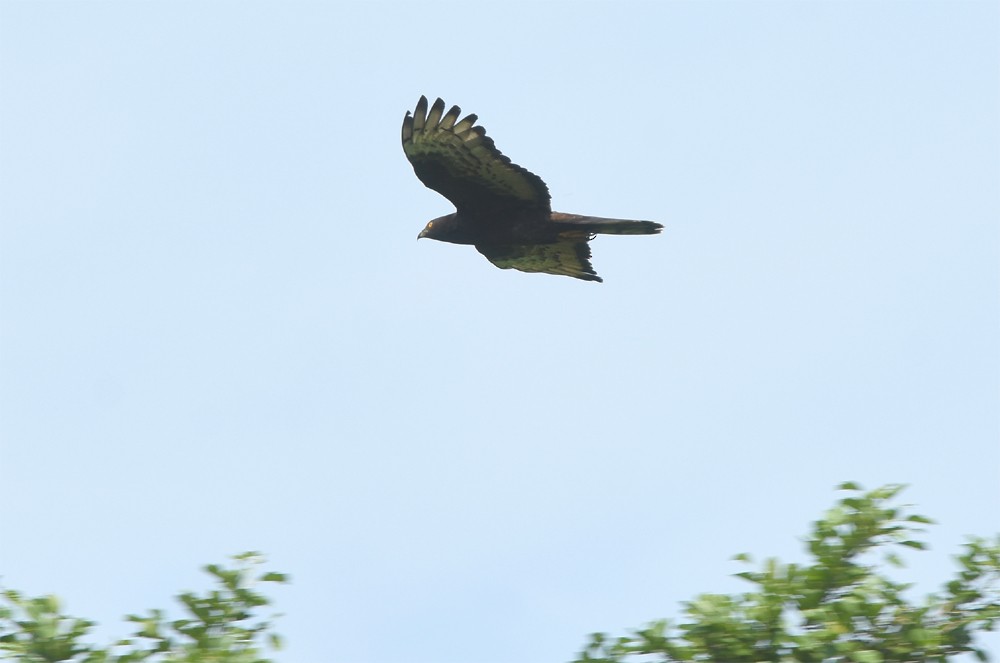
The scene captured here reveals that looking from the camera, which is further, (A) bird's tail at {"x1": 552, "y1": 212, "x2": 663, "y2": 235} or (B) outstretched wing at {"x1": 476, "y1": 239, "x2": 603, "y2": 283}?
(B) outstretched wing at {"x1": 476, "y1": 239, "x2": 603, "y2": 283}

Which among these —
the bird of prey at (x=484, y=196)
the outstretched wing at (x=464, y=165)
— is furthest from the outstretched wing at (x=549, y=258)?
the outstretched wing at (x=464, y=165)

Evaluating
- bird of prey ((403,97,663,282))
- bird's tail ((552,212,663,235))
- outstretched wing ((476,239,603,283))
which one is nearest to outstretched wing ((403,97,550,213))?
bird of prey ((403,97,663,282))

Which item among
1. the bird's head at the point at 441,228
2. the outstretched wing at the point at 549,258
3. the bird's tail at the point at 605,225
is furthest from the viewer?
the outstretched wing at the point at 549,258

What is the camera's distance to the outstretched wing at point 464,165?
1162cm

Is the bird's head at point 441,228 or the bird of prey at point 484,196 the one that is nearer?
the bird of prey at point 484,196

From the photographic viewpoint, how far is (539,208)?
1216 centimetres

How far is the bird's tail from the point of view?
452 inches

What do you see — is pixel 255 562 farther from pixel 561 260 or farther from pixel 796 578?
pixel 561 260

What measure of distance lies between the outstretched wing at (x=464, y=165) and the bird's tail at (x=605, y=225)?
0.24 metres

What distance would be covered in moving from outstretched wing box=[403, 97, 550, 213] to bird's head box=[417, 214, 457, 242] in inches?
11.9

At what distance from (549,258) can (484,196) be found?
4.54ft

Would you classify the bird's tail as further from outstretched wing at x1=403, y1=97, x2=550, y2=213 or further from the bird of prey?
outstretched wing at x1=403, y1=97, x2=550, y2=213

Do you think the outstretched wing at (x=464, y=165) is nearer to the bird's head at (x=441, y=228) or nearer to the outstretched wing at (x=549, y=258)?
the bird's head at (x=441, y=228)

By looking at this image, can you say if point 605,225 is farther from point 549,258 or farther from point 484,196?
point 549,258
